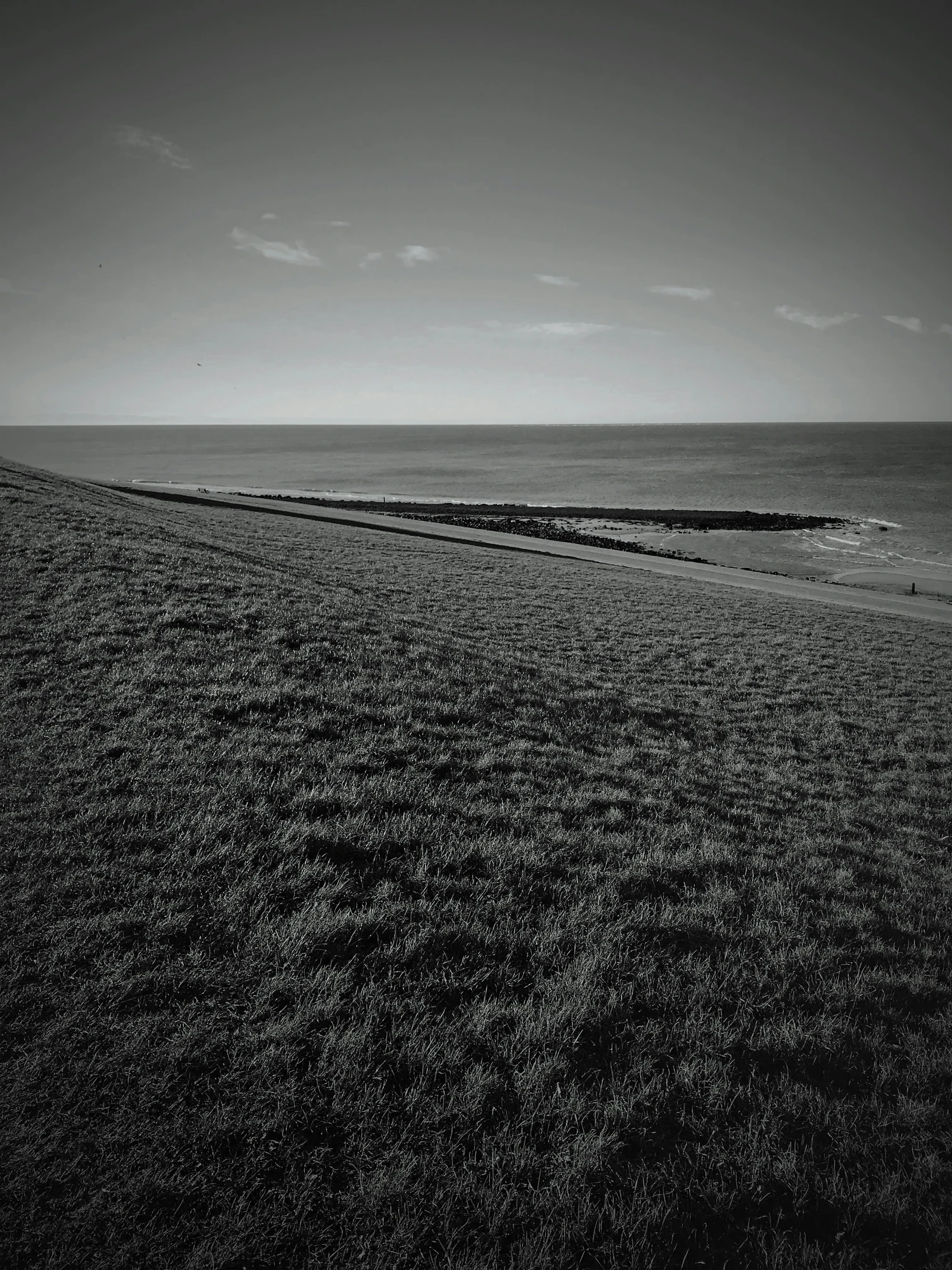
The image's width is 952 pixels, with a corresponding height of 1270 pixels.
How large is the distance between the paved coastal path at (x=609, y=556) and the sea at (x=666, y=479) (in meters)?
8.42

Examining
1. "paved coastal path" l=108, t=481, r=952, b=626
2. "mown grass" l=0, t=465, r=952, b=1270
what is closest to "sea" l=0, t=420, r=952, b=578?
"paved coastal path" l=108, t=481, r=952, b=626

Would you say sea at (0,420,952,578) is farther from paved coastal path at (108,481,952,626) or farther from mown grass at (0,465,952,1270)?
mown grass at (0,465,952,1270)

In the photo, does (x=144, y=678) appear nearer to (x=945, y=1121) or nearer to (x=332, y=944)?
(x=332, y=944)

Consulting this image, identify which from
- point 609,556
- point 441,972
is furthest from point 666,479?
point 441,972

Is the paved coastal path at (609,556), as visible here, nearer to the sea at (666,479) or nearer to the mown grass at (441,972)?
the sea at (666,479)

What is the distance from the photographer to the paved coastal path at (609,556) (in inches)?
1011

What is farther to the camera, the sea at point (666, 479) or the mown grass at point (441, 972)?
the sea at point (666, 479)

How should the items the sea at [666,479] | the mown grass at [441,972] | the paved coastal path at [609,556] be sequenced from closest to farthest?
1. the mown grass at [441,972]
2. the paved coastal path at [609,556]
3. the sea at [666,479]

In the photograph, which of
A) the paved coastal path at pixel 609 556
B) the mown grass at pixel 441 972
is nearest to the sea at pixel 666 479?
the paved coastal path at pixel 609 556

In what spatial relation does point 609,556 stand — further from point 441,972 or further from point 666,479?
point 666,479

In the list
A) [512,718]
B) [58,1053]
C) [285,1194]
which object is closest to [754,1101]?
[285,1194]

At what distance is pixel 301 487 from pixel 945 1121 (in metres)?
78.6

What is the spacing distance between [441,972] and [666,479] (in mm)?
93967

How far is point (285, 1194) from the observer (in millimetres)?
2695
